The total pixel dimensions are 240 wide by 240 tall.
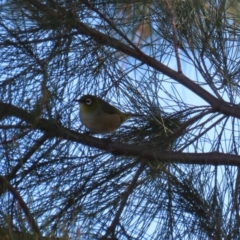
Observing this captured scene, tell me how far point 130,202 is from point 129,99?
0.34m

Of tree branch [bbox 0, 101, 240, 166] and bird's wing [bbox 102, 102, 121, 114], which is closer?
tree branch [bbox 0, 101, 240, 166]

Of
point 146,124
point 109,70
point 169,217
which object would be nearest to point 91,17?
point 109,70

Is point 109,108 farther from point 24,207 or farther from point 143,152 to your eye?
point 24,207

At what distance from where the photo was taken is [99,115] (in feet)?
9.68

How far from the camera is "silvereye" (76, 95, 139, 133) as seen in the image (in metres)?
2.53

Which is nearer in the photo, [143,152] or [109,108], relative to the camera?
[143,152]

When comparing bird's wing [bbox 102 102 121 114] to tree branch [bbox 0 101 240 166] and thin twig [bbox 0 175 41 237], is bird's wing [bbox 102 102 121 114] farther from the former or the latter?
thin twig [bbox 0 175 41 237]

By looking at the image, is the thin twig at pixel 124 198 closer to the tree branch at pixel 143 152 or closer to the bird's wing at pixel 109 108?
the tree branch at pixel 143 152

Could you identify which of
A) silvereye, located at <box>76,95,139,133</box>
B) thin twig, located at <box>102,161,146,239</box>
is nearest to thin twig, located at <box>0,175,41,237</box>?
thin twig, located at <box>102,161,146,239</box>

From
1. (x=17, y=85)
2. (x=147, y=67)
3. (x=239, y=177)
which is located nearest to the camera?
(x=17, y=85)

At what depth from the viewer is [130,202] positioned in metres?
2.30

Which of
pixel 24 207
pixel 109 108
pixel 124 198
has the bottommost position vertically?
pixel 24 207

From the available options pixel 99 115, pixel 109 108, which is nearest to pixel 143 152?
pixel 109 108

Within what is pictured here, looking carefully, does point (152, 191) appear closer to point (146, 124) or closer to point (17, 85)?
point (146, 124)
